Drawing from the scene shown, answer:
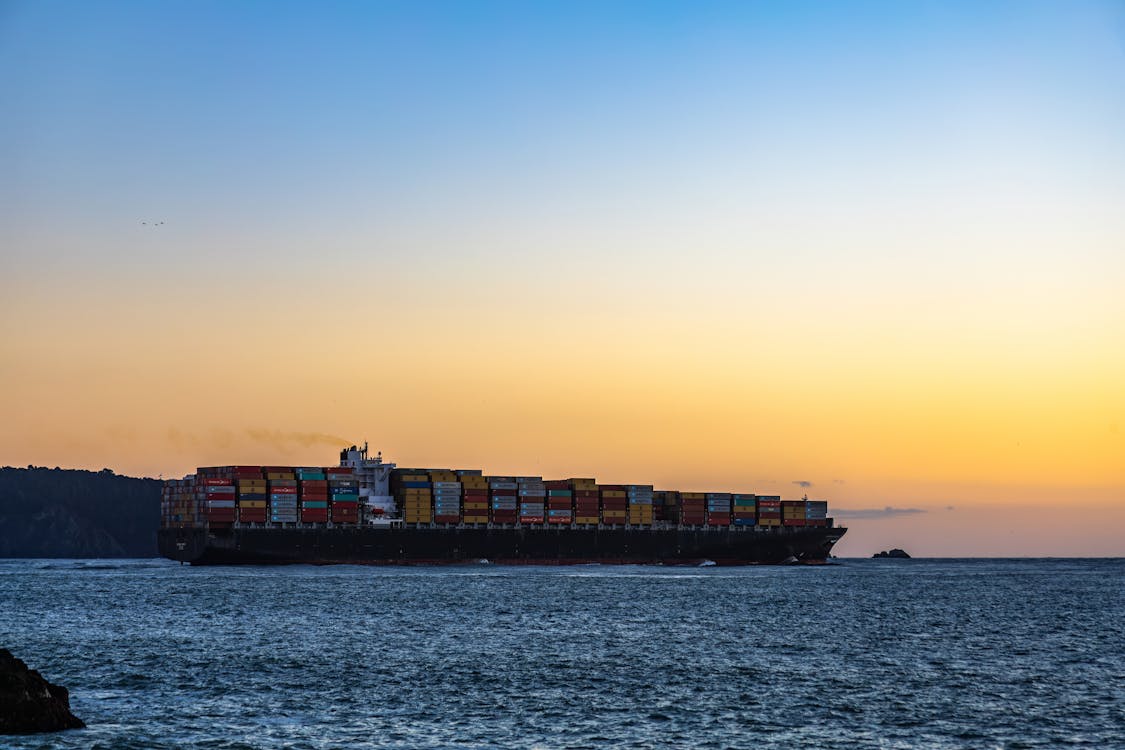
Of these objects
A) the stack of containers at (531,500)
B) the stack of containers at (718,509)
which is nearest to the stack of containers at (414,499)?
the stack of containers at (531,500)

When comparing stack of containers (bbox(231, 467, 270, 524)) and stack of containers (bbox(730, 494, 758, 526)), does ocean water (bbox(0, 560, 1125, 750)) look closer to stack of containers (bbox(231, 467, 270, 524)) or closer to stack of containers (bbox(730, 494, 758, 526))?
stack of containers (bbox(231, 467, 270, 524))

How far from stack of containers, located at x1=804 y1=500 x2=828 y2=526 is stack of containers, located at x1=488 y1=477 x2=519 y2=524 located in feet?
155

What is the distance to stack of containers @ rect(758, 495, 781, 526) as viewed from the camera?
601 feet

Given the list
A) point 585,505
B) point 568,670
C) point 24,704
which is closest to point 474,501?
point 585,505

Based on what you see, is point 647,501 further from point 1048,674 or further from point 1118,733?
point 1118,733

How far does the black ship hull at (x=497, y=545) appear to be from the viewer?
150m

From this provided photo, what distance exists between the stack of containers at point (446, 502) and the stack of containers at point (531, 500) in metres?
8.82

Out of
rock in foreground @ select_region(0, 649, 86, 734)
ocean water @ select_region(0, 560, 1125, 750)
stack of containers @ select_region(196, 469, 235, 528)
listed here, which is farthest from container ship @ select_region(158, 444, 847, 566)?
rock in foreground @ select_region(0, 649, 86, 734)

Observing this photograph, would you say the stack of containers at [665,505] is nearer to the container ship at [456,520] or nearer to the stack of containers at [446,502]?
the container ship at [456,520]

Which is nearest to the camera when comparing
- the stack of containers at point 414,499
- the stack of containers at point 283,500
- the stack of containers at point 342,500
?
the stack of containers at point 283,500

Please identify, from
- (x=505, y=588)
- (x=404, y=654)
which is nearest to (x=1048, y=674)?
(x=404, y=654)

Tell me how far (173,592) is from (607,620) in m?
43.2

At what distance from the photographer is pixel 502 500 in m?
165

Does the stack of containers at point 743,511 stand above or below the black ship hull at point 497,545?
above
